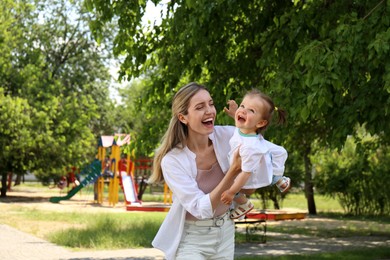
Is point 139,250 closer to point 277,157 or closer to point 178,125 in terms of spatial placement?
point 178,125

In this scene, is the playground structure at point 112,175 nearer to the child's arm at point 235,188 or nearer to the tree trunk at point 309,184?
the tree trunk at point 309,184

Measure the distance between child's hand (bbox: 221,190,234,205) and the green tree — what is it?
4003 millimetres

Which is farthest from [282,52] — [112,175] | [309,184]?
[112,175]

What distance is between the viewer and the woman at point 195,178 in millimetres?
4094

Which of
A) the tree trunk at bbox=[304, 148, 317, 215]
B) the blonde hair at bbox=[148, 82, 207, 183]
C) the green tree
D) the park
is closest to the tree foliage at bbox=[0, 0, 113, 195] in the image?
the park

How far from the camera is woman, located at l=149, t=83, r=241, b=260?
4.09m

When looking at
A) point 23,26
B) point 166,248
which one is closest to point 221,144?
point 166,248

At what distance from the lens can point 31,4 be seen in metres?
36.9

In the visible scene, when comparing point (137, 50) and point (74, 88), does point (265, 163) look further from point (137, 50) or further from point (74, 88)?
point (74, 88)

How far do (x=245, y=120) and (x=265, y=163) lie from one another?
0.25m

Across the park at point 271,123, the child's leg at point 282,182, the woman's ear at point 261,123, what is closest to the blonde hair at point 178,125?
the woman's ear at point 261,123

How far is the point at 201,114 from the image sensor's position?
4090mm

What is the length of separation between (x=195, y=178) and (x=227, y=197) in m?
0.35

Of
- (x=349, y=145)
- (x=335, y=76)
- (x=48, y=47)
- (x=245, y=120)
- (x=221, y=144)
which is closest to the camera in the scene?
(x=245, y=120)
